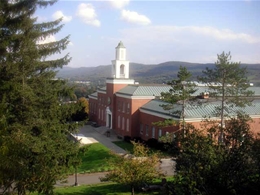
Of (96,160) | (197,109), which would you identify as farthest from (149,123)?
(96,160)

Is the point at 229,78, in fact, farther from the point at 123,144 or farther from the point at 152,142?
the point at 123,144

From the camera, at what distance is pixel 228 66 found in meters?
24.0

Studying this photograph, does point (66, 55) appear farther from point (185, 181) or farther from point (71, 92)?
point (185, 181)

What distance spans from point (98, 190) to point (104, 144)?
16.6m

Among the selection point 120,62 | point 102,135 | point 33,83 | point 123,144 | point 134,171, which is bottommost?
point 102,135

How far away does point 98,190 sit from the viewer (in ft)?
62.8

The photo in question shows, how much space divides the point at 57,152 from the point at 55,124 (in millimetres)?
1890

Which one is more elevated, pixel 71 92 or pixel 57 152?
pixel 71 92

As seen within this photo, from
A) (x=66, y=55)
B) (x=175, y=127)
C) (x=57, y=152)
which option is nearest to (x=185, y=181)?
(x=57, y=152)

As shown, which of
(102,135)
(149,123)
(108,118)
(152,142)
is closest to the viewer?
(152,142)

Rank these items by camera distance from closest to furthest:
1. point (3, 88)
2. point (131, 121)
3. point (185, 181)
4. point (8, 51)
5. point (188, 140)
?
point (185, 181) → point (188, 140) → point (3, 88) → point (8, 51) → point (131, 121)

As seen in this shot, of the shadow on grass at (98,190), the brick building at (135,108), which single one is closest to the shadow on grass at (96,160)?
the shadow on grass at (98,190)

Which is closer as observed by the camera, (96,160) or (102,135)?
(96,160)

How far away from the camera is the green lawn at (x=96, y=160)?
85.8 feet
